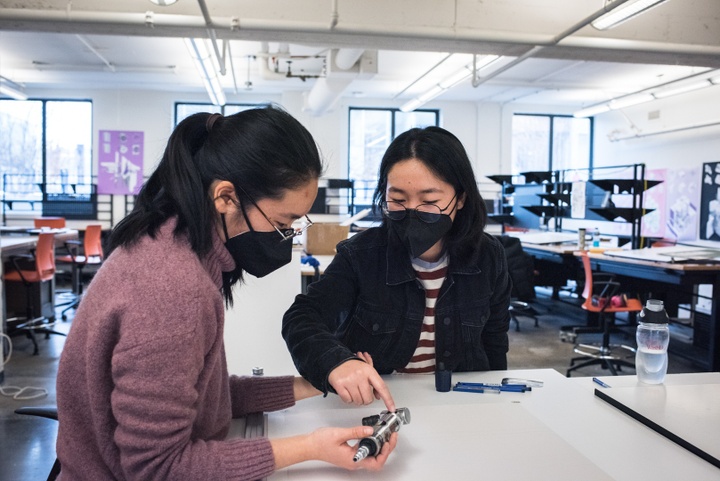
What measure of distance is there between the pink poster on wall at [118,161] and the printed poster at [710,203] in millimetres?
8353

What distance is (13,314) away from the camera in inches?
201

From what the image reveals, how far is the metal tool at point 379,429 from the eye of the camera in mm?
895

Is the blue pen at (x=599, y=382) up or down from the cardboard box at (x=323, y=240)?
down

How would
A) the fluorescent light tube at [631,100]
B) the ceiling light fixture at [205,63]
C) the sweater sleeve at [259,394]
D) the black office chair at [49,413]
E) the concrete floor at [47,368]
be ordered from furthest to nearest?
the fluorescent light tube at [631,100] → the ceiling light fixture at [205,63] → the concrete floor at [47,368] → the sweater sleeve at [259,394] → the black office chair at [49,413]

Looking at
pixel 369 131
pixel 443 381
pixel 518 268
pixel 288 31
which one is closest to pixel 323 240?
pixel 288 31

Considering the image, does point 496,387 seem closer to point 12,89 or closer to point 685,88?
point 685,88

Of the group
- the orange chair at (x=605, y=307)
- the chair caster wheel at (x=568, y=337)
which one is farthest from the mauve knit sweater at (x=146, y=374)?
the chair caster wheel at (x=568, y=337)

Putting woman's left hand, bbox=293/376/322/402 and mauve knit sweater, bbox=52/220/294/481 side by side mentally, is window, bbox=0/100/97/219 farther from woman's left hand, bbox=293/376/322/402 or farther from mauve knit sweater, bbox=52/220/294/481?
mauve knit sweater, bbox=52/220/294/481

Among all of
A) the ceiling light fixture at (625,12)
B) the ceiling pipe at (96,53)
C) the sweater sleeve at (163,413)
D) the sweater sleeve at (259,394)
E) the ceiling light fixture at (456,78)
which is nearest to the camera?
the sweater sleeve at (163,413)

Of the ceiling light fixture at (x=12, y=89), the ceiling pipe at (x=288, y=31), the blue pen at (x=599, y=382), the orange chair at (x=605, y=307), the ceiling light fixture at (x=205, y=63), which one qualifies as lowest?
the orange chair at (x=605, y=307)

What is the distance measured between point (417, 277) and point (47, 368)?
362cm

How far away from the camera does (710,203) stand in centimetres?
739

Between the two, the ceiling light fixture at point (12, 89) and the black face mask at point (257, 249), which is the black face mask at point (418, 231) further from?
the ceiling light fixture at point (12, 89)

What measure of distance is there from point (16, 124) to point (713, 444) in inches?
Answer: 412
